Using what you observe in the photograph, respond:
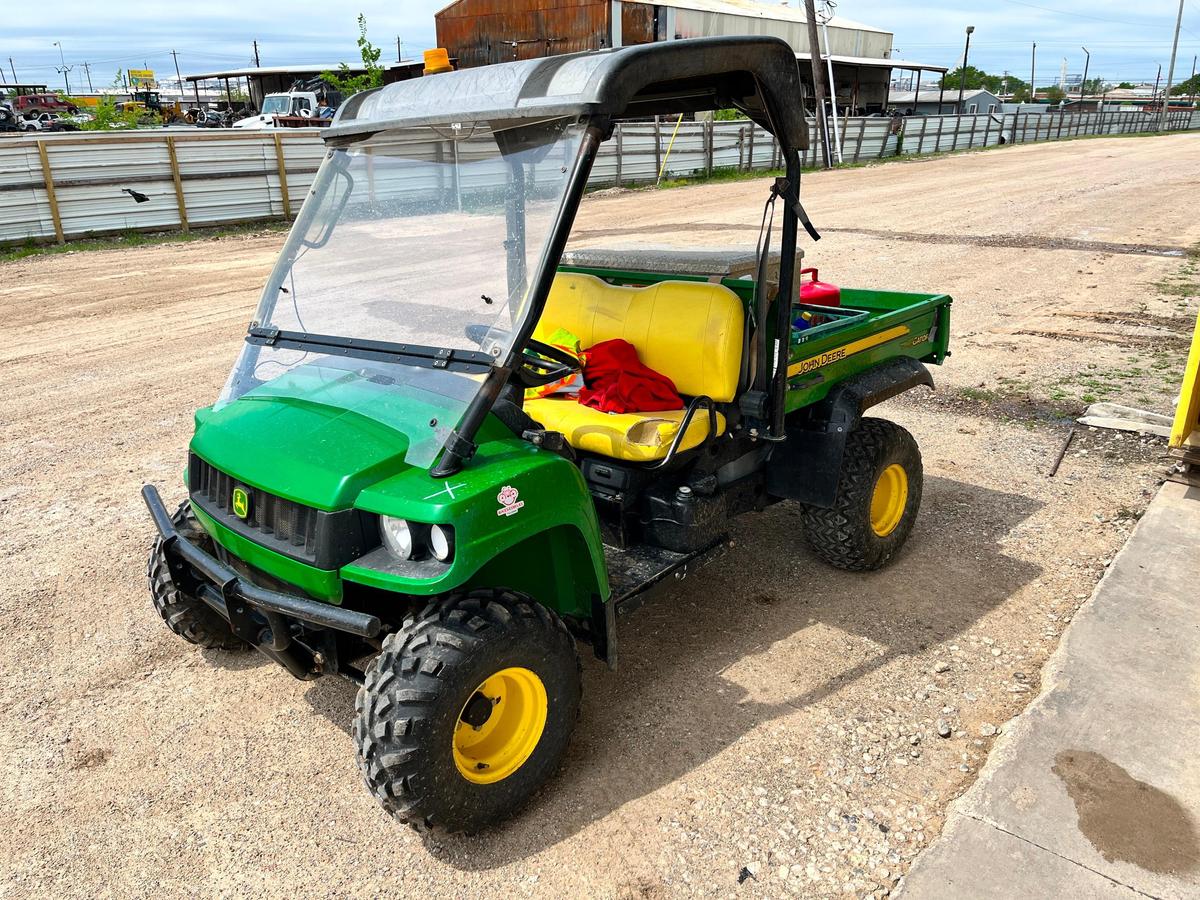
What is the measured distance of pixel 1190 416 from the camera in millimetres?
4863

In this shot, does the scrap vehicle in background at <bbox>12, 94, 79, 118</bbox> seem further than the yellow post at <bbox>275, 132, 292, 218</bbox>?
Yes

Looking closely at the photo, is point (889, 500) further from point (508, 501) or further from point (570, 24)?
point (570, 24)

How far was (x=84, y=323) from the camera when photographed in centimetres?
891

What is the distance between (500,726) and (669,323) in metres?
1.76

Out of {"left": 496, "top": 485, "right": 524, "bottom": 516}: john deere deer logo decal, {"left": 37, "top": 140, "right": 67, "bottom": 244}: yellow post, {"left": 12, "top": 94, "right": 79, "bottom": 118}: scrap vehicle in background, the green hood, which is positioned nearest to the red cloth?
the green hood

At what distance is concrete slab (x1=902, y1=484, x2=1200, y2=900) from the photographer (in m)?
2.53

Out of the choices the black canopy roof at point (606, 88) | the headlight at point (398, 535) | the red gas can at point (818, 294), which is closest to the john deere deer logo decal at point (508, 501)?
the headlight at point (398, 535)

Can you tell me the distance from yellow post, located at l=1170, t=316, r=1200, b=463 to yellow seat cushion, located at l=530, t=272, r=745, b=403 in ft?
8.99

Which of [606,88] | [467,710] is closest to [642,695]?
[467,710]

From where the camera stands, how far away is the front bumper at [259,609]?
8.09 feet

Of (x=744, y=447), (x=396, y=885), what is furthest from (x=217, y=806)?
(x=744, y=447)

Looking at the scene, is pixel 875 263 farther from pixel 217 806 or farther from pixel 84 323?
pixel 217 806

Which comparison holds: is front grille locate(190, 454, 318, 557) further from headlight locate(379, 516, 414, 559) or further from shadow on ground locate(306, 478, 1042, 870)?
shadow on ground locate(306, 478, 1042, 870)

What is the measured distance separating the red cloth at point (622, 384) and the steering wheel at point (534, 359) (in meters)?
0.57
